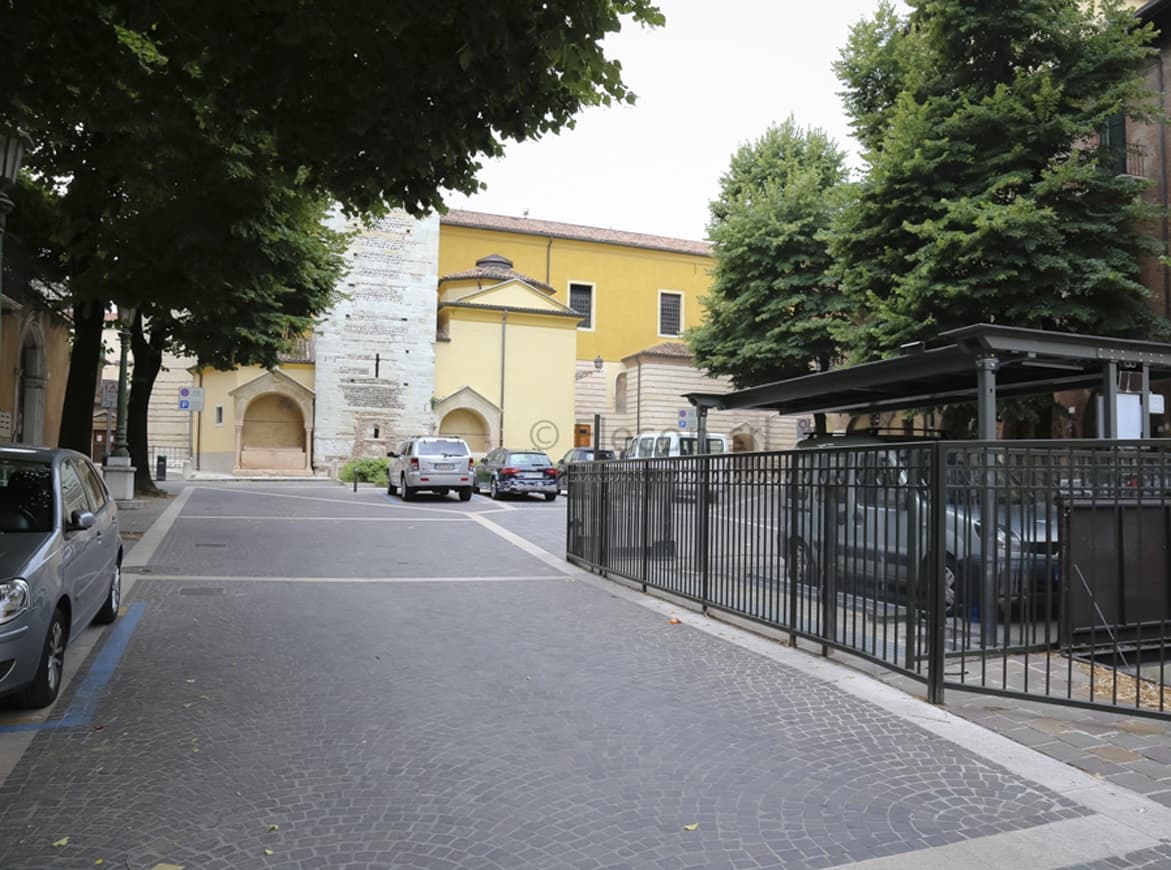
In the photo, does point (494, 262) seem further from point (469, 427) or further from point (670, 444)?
Answer: point (670, 444)

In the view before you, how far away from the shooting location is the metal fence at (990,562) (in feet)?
17.5

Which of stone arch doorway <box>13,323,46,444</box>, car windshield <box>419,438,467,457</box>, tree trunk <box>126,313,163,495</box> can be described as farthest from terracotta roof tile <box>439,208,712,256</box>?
stone arch doorway <box>13,323,46,444</box>

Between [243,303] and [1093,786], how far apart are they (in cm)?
1653

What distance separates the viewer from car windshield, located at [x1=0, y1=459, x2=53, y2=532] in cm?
557

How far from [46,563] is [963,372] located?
26.2 ft

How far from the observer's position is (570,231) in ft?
181

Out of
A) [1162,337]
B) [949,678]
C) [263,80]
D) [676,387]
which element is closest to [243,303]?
[263,80]

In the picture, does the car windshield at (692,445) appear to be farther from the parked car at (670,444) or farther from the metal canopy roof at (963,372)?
the metal canopy roof at (963,372)

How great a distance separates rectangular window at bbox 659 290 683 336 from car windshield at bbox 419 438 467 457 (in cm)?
3201

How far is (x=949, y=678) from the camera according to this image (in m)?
5.82

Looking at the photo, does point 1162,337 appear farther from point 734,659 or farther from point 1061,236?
point 734,659

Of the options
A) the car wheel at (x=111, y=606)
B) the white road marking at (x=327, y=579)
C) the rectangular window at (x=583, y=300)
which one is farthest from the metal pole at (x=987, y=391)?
the rectangular window at (x=583, y=300)

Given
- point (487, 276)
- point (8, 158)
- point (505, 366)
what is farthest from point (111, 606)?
point (487, 276)

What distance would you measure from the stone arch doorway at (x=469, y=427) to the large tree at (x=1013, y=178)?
92.4 feet
